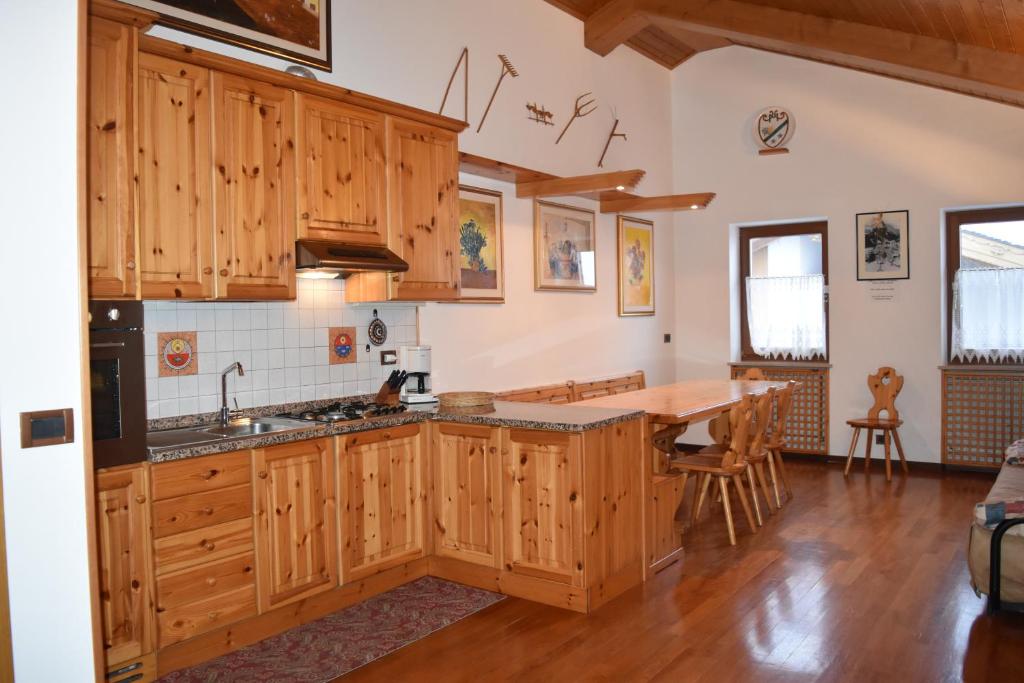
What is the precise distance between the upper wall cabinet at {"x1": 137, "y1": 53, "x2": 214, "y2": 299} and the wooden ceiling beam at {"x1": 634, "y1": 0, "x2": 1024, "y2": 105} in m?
3.90

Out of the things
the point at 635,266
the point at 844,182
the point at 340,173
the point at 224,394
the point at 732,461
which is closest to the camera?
the point at 224,394

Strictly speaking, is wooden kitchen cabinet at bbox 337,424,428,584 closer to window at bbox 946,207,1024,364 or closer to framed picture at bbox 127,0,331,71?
framed picture at bbox 127,0,331,71

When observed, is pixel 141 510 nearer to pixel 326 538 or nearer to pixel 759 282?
pixel 326 538

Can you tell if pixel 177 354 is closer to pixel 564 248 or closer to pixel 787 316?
pixel 564 248

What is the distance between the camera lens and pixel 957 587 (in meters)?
3.76

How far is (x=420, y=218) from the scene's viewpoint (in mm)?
4172

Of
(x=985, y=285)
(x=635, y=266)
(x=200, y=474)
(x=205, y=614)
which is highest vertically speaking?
(x=635, y=266)

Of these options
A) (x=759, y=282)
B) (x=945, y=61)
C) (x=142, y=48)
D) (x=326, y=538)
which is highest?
(x=945, y=61)

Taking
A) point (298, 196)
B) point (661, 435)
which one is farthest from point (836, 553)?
point (298, 196)

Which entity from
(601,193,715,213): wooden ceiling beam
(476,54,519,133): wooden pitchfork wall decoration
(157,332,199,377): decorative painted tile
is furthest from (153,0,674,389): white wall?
(157,332,199,377): decorative painted tile

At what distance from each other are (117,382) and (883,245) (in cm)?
630

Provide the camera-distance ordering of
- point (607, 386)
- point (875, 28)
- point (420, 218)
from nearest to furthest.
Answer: point (420, 218) → point (875, 28) → point (607, 386)

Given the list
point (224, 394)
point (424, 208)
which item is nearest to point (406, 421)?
point (224, 394)

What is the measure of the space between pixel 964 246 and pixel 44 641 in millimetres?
7095
